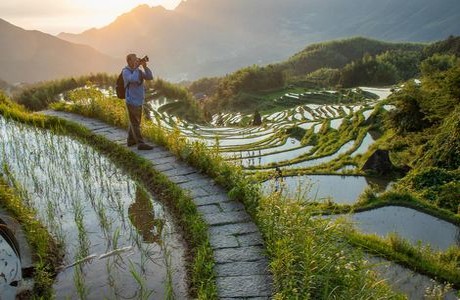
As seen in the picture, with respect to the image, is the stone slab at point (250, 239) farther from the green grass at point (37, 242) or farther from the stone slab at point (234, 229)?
the green grass at point (37, 242)

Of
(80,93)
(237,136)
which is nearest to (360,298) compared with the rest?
(80,93)

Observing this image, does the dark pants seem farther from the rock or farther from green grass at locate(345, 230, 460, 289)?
the rock

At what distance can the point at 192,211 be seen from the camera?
618 cm

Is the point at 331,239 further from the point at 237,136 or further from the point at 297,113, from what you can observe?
the point at 297,113

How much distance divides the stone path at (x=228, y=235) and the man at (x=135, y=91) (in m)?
0.78

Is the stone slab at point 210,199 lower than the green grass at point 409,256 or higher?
higher

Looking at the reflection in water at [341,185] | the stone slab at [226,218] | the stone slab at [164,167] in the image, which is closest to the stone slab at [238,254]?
the stone slab at [226,218]

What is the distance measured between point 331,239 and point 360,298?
974 mm

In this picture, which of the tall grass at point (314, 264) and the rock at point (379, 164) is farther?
the rock at point (379, 164)

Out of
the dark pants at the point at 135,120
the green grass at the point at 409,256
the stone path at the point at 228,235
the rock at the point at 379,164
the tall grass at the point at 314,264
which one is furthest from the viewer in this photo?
the rock at the point at 379,164

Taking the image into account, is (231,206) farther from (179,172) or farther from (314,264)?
(314,264)

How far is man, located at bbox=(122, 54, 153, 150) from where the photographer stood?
29.0 ft

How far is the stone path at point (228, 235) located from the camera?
445cm

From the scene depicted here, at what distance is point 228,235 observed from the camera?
5.50m
